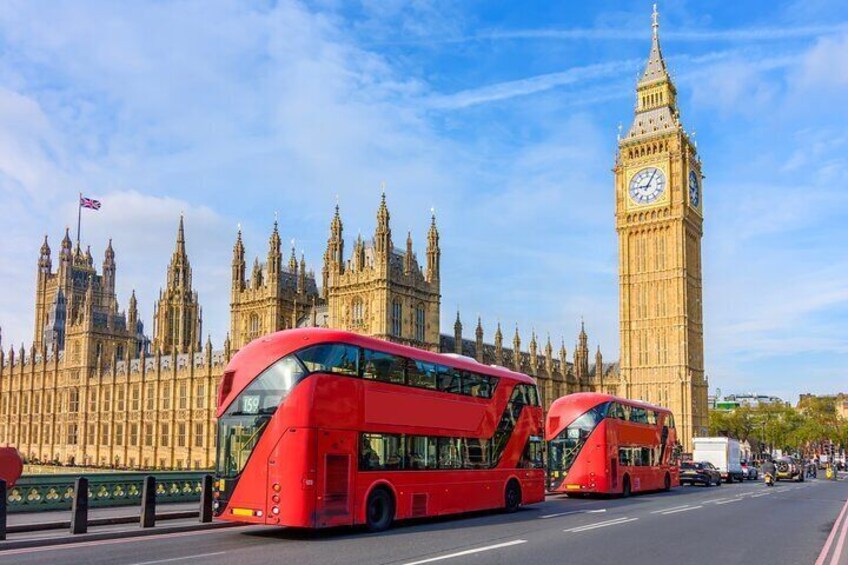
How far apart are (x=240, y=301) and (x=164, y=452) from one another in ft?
62.4

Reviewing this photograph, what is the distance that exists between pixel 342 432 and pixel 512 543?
4482mm

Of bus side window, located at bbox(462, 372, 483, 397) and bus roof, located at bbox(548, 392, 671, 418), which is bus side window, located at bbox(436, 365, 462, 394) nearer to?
bus side window, located at bbox(462, 372, 483, 397)

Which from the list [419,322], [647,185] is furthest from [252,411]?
[647,185]

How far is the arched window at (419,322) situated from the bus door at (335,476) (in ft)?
153

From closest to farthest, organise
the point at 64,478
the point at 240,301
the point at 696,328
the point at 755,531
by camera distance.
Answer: the point at 755,531, the point at 64,478, the point at 240,301, the point at 696,328

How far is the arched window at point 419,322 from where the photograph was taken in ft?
217

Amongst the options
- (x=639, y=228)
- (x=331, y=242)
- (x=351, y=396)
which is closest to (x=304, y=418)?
(x=351, y=396)

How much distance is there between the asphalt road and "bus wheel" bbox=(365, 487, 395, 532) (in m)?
0.39

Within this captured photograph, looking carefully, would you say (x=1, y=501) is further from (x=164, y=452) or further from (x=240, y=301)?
(x=164, y=452)

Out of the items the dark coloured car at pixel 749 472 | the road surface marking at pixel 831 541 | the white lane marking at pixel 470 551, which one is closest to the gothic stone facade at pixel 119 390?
the dark coloured car at pixel 749 472

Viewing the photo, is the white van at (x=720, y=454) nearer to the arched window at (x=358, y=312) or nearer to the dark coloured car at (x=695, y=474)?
the dark coloured car at (x=695, y=474)

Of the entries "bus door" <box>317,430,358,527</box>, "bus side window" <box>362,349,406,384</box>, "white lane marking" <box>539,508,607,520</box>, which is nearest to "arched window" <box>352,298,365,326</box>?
"white lane marking" <box>539,508,607,520</box>

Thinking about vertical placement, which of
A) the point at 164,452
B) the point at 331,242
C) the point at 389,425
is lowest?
the point at 164,452

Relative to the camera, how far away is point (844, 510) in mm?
→ 29328
